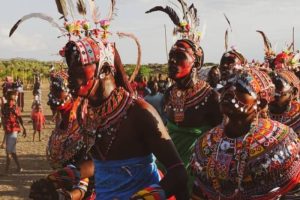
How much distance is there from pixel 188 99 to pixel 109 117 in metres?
2.46

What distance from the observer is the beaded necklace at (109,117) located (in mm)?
3230

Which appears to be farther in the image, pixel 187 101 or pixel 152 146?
pixel 187 101

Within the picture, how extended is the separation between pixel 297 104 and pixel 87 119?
340 cm

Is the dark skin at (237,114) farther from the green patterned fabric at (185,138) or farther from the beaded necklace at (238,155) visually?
the green patterned fabric at (185,138)

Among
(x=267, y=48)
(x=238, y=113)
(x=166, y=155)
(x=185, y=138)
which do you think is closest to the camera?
(x=166, y=155)

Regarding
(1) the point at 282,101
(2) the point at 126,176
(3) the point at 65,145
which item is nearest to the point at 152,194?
(2) the point at 126,176

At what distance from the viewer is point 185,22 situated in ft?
22.2

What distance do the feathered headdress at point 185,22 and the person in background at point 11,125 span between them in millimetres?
5329

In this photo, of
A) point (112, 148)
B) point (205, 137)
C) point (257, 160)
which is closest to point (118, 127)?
point (112, 148)

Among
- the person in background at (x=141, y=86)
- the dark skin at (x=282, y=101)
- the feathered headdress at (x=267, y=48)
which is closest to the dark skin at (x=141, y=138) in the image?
the dark skin at (x=282, y=101)

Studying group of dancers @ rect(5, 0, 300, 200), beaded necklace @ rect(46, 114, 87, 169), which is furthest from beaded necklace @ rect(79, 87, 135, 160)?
beaded necklace @ rect(46, 114, 87, 169)

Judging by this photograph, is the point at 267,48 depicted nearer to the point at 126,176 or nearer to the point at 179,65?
the point at 179,65

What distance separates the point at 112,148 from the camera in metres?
3.25

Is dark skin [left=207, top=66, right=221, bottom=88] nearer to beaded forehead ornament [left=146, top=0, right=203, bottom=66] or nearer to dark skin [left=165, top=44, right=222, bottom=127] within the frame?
beaded forehead ornament [left=146, top=0, right=203, bottom=66]
